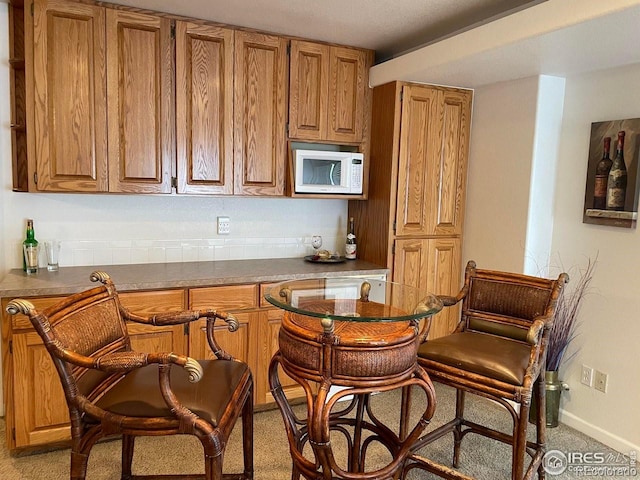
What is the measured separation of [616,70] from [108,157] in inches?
112

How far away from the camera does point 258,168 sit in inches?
120

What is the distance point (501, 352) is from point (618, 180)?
4.28 feet

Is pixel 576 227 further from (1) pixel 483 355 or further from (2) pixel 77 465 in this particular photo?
(2) pixel 77 465

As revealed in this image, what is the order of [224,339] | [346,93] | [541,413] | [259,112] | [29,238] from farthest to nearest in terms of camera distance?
[346,93] < [259,112] < [224,339] < [29,238] < [541,413]

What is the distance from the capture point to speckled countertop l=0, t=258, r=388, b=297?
7.79 ft

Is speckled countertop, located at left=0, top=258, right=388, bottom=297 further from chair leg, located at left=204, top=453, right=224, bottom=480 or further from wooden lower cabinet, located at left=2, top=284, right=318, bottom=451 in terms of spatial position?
chair leg, located at left=204, top=453, right=224, bottom=480

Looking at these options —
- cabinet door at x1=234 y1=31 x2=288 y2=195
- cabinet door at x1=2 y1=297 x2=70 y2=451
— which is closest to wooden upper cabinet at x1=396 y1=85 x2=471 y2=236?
cabinet door at x1=234 y1=31 x2=288 y2=195

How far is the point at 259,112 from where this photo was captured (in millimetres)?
3000

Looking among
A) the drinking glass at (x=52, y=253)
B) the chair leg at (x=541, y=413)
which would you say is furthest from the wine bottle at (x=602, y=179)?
the drinking glass at (x=52, y=253)

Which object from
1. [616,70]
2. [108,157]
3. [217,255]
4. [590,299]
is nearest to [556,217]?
[590,299]

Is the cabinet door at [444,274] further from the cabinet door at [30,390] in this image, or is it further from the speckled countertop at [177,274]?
the cabinet door at [30,390]

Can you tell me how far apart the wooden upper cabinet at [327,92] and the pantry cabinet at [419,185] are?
156 millimetres

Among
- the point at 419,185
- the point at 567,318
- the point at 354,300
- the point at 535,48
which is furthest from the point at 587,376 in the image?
the point at 535,48

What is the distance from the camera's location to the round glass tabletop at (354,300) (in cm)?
165
